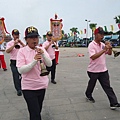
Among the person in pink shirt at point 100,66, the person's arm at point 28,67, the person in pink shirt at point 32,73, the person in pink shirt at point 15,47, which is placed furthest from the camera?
the person in pink shirt at point 15,47

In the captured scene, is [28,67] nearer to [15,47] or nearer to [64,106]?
[64,106]

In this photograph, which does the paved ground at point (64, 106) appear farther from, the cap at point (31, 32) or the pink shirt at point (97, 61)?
the cap at point (31, 32)

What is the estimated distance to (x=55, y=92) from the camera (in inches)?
174

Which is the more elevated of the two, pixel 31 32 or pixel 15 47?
pixel 31 32

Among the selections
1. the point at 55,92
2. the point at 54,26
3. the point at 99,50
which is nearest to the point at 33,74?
the point at 99,50

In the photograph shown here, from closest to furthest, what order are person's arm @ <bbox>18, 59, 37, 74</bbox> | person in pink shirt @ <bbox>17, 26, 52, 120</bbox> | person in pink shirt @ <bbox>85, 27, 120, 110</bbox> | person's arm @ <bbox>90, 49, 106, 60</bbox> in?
person's arm @ <bbox>18, 59, 37, 74</bbox>, person in pink shirt @ <bbox>17, 26, 52, 120</bbox>, person's arm @ <bbox>90, 49, 106, 60</bbox>, person in pink shirt @ <bbox>85, 27, 120, 110</bbox>

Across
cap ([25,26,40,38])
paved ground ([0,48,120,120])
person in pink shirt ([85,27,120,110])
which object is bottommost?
paved ground ([0,48,120,120])

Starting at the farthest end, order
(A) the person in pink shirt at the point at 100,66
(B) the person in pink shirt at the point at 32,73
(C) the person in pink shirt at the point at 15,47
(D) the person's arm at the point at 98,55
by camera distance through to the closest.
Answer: (C) the person in pink shirt at the point at 15,47
(A) the person in pink shirt at the point at 100,66
(D) the person's arm at the point at 98,55
(B) the person in pink shirt at the point at 32,73

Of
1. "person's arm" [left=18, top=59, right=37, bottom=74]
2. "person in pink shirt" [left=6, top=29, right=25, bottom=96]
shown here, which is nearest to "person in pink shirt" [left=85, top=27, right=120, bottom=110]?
"person's arm" [left=18, top=59, right=37, bottom=74]

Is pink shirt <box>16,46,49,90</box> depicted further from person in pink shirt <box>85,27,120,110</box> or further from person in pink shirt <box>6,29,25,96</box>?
person in pink shirt <box>6,29,25,96</box>

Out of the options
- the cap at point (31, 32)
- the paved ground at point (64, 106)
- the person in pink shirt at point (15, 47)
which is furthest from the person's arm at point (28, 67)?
the person in pink shirt at point (15, 47)

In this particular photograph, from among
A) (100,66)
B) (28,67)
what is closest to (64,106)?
(100,66)

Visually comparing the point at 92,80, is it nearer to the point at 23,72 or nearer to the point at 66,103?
the point at 66,103

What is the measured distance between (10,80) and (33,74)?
3878 mm
